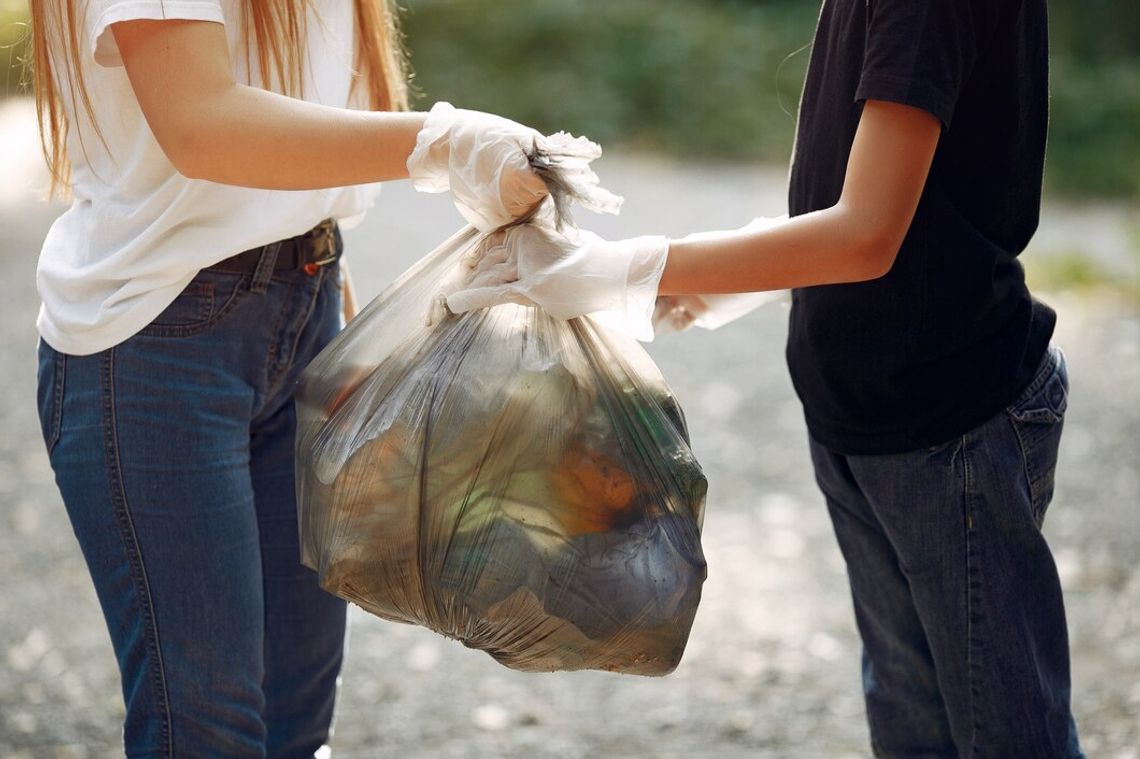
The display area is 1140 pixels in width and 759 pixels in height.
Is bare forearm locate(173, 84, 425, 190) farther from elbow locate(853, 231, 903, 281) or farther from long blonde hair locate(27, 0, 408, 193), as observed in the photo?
elbow locate(853, 231, 903, 281)

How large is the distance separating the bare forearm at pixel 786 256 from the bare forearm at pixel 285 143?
0.34 m

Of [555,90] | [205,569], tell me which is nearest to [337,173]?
[205,569]

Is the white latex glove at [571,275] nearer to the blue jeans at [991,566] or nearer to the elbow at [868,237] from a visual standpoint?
the elbow at [868,237]

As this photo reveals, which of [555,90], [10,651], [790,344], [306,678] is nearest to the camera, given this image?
[790,344]

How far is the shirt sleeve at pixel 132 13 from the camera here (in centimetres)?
139

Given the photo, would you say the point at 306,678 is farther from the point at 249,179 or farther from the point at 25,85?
the point at 25,85

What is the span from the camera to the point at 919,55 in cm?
140

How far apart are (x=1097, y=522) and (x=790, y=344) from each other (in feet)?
8.36

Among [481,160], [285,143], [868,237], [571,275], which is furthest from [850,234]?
[285,143]

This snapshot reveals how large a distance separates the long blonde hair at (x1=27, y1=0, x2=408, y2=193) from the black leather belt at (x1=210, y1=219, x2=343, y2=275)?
190 mm

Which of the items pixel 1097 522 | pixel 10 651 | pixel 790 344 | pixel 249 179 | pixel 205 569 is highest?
pixel 249 179

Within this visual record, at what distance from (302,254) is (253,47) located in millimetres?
269

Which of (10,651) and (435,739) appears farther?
(10,651)

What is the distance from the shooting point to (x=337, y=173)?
1466mm
